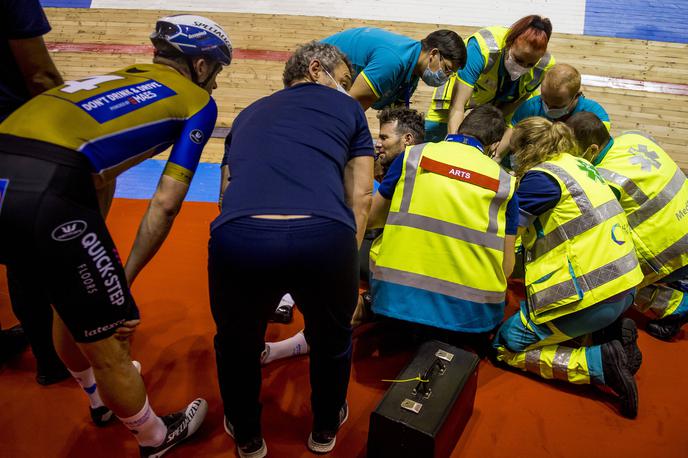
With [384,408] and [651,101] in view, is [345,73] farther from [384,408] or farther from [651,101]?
[651,101]

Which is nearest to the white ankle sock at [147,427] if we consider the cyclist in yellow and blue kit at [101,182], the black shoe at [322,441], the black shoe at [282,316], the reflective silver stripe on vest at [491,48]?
the cyclist in yellow and blue kit at [101,182]

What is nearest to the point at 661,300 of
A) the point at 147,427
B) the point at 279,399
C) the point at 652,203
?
the point at 652,203

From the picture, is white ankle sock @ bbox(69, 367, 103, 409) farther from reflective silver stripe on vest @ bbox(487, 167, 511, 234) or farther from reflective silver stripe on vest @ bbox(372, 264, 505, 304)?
reflective silver stripe on vest @ bbox(487, 167, 511, 234)

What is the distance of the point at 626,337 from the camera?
95.3 inches

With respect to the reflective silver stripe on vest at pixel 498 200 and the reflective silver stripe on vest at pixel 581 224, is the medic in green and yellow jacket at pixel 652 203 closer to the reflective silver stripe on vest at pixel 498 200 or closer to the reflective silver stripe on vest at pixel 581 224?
the reflective silver stripe on vest at pixel 581 224

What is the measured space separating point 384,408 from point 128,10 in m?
6.93

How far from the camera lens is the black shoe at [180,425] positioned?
6.09ft

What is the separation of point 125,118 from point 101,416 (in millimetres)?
1169

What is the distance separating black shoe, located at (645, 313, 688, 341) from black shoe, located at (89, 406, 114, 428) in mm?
2658

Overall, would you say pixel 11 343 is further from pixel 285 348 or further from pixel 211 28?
pixel 211 28

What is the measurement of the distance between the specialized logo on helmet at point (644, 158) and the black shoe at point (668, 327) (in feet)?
2.66

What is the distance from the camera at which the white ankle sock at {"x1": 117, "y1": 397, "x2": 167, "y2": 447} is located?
173 centimetres

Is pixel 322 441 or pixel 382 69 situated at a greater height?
pixel 382 69

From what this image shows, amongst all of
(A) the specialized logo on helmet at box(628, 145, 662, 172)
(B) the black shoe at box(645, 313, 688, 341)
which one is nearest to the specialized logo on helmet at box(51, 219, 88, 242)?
(A) the specialized logo on helmet at box(628, 145, 662, 172)
